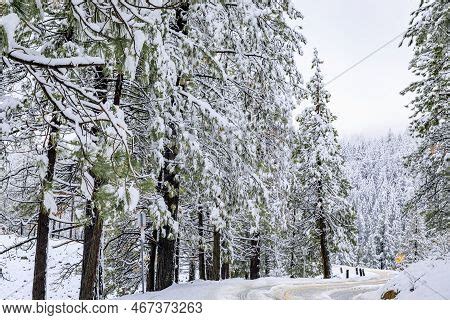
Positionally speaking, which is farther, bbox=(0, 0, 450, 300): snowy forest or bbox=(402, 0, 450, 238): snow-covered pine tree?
bbox=(402, 0, 450, 238): snow-covered pine tree

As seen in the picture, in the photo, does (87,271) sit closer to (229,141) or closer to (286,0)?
(229,141)

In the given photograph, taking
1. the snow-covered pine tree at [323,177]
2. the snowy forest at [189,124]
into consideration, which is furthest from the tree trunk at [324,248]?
the snowy forest at [189,124]

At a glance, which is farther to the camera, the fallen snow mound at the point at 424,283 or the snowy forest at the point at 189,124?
the snowy forest at the point at 189,124

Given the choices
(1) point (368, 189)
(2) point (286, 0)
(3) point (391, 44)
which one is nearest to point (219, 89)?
(2) point (286, 0)

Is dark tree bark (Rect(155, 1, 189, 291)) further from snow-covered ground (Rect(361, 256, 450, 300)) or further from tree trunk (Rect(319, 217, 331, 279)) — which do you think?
tree trunk (Rect(319, 217, 331, 279))

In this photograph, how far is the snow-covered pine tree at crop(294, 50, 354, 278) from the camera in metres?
24.1

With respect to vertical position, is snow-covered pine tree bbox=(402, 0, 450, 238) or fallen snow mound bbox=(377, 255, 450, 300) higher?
snow-covered pine tree bbox=(402, 0, 450, 238)

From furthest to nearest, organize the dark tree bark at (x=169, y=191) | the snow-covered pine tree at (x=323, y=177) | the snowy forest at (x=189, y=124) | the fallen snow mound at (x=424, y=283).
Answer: the snow-covered pine tree at (x=323, y=177)
the dark tree bark at (x=169, y=191)
the snowy forest at (x=189, y=124)
the fallen snow mound at (x=424, y=283)

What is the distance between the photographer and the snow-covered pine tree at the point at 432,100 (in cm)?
997

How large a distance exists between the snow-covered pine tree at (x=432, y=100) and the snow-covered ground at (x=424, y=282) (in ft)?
12.9

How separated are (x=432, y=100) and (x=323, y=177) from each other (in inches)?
506

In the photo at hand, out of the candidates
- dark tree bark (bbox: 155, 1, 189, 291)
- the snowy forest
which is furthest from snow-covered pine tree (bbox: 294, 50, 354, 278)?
dark tree bark (bbox: 155, 1, 189, 291)

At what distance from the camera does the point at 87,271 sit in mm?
8469

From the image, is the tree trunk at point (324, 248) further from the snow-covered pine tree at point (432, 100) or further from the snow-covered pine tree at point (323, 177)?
the snow-covered pine tree at point (432, 100)
